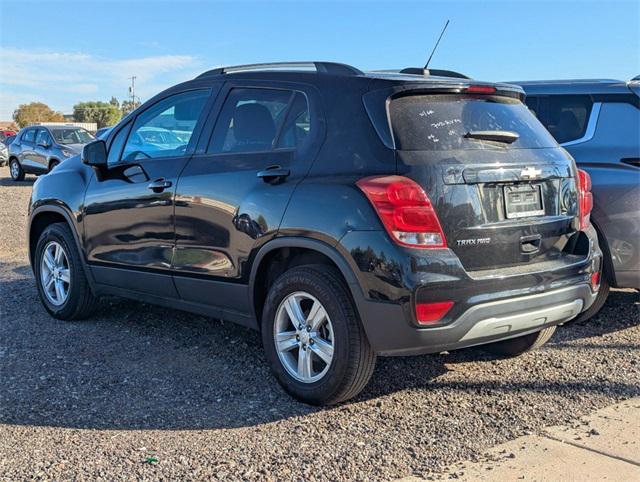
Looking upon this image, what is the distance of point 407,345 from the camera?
11.7ft

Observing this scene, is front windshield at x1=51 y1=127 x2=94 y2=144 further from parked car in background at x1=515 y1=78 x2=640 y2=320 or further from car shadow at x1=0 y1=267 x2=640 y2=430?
parked car in background at x1=515 y1=78 x2=640 y2=320

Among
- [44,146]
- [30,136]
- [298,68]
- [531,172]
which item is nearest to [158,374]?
[298,68]

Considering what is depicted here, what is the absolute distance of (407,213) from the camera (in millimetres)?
3494

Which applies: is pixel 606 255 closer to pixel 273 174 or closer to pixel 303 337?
pixel 303 337

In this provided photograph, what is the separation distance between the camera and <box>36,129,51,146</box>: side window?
1965 cm

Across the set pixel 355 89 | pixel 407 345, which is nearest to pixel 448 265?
pixel 407 345

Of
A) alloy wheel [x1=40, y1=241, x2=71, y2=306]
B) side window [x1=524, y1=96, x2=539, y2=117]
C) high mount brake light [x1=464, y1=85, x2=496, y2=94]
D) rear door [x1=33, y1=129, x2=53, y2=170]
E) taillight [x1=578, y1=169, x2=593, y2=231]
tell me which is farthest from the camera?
rear door [x1=33, y1=129, x2=53, y2=170]

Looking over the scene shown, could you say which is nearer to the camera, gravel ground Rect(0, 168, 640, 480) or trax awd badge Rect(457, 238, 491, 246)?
gravel ground Rect(0, 168, 640, 480)

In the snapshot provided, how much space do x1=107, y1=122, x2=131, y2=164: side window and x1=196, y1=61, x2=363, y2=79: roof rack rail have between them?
2.76ft

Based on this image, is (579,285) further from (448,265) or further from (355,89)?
(355,89)

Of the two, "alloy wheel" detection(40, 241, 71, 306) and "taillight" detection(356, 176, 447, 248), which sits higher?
"taillight" detection(356, 176, 447, 248)

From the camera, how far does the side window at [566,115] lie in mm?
5645

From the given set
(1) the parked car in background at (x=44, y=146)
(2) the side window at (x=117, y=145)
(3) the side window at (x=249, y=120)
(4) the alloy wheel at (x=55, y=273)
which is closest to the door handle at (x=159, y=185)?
(3) the side window at (x=249, y=120)

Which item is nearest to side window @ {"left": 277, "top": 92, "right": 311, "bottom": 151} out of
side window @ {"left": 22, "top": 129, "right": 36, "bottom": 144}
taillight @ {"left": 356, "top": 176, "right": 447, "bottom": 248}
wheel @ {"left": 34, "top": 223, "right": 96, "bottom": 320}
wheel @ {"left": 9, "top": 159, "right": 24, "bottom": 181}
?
taillight @ {"left": 356, "top": 176, "right": 447, "bottom": 248}
